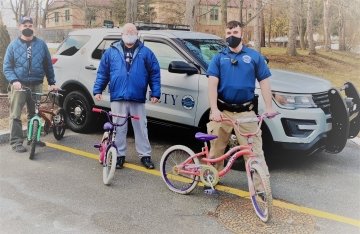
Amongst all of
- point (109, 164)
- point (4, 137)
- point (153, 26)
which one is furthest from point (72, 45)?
point (109, 164)

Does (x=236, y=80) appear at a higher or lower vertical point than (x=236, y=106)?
higher

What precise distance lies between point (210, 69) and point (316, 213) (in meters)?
1.84

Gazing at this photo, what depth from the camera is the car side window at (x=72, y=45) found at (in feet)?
23.2

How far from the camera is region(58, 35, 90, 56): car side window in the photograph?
7.07 meters

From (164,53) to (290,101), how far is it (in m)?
1.98

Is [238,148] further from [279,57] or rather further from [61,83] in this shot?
[279,57]

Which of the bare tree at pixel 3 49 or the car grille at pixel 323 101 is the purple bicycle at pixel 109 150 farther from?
the bare tree at pixel 3 49

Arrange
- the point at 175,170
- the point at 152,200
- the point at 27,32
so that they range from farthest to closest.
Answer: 1. the point at 27,32
2. the point at 175,170
3. the point at 152,200

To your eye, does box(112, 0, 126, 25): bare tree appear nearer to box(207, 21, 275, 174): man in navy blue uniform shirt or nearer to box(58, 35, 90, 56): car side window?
box(58, 35, 90, 56): car side window

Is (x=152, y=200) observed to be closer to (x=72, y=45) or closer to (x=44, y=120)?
(x=44, y=120)

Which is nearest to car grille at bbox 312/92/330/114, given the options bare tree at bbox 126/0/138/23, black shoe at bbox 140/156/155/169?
black shoe at bbox 140/156/155/169

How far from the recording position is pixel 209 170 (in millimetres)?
4621

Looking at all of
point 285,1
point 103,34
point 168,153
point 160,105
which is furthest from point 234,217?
point 285,1

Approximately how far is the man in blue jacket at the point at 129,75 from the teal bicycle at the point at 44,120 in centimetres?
121
